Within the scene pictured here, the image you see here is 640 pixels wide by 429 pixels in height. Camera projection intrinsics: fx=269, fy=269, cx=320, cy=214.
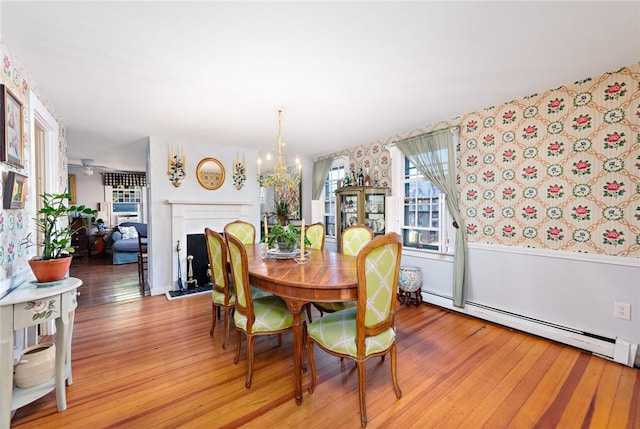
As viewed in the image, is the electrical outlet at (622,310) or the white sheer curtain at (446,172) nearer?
the electrical outlet at (622,310)

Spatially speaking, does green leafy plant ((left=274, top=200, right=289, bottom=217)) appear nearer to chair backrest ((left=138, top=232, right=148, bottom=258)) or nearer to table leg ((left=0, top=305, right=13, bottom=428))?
chair backrest ((left=138, top=232, right=148, bottom=258))

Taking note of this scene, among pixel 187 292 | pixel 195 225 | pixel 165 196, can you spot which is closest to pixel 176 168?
pixel 165 196

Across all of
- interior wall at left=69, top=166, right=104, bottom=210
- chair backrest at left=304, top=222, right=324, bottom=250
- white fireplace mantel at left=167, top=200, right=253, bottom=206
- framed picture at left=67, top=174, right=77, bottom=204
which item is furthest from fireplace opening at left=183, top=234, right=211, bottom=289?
framed picture at left=67, top=174, right=77, bottom=204

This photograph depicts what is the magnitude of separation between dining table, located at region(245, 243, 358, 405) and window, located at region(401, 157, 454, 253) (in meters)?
1.74

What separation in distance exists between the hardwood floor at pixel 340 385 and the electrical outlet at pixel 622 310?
370 mm

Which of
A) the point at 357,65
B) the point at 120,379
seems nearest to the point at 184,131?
the point at 357,65

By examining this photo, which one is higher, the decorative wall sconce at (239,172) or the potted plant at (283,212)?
the decorative wall sconce at (239,172)

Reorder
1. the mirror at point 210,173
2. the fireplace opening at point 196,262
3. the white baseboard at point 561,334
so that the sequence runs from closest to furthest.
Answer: the white baseboard at point 561,334
the fireplace opening at point 196,262
the mirror at point 210,173

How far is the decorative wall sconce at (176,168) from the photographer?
12.6ft

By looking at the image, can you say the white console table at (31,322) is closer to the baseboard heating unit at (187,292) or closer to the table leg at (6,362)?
the table leg at (6,362)

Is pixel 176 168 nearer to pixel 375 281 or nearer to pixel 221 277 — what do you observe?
pixel 221 277

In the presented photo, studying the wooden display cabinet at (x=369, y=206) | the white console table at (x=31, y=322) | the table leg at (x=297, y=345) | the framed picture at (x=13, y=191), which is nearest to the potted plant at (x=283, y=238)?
the table leg at (x=297, y=345)

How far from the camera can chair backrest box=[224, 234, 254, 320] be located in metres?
1.75

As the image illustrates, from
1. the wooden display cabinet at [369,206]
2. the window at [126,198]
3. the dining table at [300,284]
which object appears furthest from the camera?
the window at [126,198]
